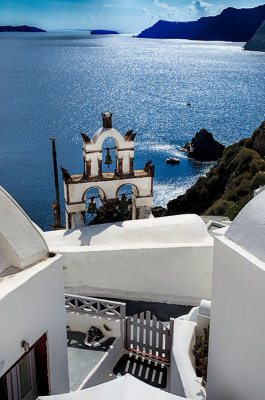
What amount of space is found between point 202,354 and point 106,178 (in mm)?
6057

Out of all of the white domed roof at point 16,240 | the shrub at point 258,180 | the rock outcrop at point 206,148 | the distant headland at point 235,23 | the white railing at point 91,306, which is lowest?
the rock outcrop at point 206,148

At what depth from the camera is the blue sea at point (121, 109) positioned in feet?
162

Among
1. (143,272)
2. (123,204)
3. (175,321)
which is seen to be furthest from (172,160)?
(175,321)

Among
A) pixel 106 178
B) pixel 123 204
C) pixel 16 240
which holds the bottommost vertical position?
pixel 123 204

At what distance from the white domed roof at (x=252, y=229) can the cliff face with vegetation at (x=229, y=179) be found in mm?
27537

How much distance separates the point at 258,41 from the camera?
161 meters

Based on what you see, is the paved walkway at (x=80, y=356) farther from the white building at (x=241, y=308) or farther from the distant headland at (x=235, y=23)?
the distant headland at (x=235, y=23)

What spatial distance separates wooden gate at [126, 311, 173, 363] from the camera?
344 inches

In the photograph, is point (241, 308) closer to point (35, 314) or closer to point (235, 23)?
point (35, 314)

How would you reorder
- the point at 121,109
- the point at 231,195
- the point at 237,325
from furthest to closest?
the point at 121,109 → the point at 231,195 → the point at 237,325

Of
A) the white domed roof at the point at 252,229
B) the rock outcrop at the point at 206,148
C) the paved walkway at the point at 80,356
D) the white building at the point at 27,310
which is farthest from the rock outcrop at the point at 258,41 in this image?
the white building at the point at 27,310

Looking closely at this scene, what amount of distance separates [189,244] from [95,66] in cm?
13318

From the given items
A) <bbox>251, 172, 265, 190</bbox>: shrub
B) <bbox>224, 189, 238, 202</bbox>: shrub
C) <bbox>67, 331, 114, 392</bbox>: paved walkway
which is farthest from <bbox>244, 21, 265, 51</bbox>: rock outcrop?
<bbox>67, 331, 114, 392</bbox>: paved walkway

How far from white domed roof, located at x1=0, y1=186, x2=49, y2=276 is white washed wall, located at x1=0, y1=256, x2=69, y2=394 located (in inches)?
5.9
